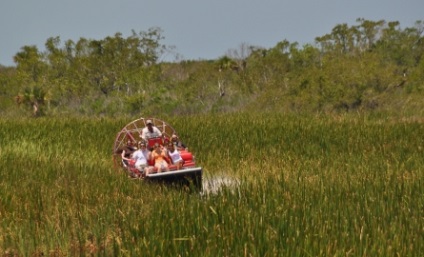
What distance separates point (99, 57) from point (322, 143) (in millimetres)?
33943

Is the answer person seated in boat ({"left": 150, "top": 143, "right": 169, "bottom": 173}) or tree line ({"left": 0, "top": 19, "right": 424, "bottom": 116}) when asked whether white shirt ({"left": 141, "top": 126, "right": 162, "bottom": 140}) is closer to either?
person seated in boat ({"left": 150, "top": 143, "right": 169, "bottom": 173})

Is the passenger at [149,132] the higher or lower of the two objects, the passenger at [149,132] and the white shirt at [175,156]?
the higher

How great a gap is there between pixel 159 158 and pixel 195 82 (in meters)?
34.8

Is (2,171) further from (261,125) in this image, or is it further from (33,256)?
(261,125)

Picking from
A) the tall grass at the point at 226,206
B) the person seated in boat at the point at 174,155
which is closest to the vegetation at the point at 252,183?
the tall grass at the point at 226,206

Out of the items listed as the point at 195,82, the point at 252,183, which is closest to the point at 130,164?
the point at 252,183

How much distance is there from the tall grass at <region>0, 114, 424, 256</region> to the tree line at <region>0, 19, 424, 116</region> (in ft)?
58.5

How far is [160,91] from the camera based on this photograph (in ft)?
131

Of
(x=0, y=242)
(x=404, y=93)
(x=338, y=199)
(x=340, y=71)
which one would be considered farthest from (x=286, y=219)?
(x=404, y=93)

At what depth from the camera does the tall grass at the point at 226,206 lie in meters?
5.30

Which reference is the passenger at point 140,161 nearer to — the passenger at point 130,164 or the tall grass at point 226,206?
the passenger at point 130,164

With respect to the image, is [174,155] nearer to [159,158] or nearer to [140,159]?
[159,158]

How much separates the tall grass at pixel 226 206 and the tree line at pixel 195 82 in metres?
17.8

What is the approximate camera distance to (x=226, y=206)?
6754mm
